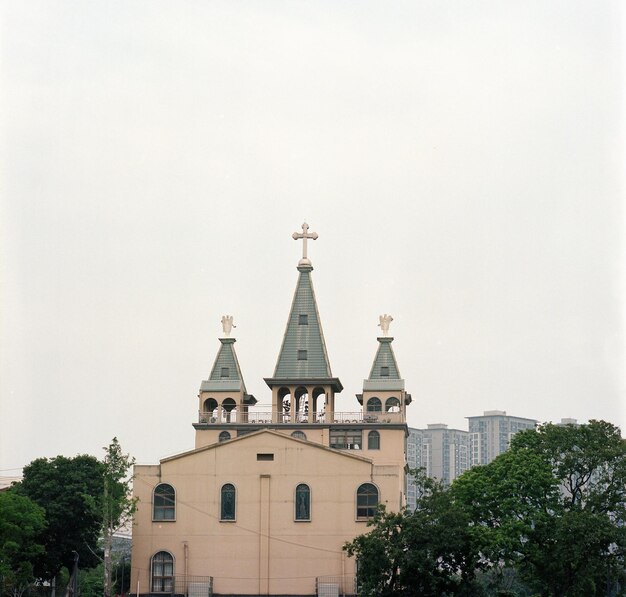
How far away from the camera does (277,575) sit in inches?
2997

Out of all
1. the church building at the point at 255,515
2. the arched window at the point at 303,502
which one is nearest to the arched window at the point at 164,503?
the church building at the point at 255,515

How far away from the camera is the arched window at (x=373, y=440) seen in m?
93.2

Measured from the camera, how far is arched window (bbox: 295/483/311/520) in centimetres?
7681

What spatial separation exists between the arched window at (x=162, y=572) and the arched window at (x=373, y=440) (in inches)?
841

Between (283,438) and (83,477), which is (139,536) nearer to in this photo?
(83,477)

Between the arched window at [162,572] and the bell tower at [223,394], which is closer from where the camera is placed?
the arched window at [162,572]

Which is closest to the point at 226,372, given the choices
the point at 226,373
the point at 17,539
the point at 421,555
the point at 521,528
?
the point at 226,373

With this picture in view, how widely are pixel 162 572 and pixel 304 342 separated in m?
24.3

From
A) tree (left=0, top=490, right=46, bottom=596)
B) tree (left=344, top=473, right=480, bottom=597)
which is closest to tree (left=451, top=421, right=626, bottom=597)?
tree (left=344, top=473, right=480, bottom=597)

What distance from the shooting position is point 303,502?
7706 cm

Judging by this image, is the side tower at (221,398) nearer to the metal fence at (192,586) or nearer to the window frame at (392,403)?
the window frame at (392,403)

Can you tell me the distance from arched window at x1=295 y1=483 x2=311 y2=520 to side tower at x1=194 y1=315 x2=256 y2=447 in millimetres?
17306

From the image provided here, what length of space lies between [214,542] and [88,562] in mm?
8924

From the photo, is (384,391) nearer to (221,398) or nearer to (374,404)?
(374,404)
